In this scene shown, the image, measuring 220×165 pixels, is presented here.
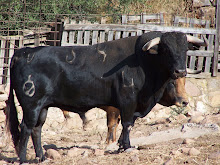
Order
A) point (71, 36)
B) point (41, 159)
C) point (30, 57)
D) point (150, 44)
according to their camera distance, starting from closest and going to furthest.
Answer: point (150, 44)
point (30, 57)
point (41, 159)
point (71, 36)

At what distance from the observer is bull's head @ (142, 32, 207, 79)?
18.0 ft

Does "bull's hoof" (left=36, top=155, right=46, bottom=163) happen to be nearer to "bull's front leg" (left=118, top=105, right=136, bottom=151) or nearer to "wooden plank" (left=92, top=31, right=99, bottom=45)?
"bull's front leg" (left=118, top=105, right=136, bottom=151)

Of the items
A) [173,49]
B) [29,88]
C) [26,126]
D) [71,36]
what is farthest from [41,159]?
[71,36]

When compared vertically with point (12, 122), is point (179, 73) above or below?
above

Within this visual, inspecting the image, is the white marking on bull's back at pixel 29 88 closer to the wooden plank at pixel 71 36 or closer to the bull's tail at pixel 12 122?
the bull's tail at pixel 12 122

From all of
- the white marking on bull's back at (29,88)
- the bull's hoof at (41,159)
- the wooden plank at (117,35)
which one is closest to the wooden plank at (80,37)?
the wooden plank at (117,35)

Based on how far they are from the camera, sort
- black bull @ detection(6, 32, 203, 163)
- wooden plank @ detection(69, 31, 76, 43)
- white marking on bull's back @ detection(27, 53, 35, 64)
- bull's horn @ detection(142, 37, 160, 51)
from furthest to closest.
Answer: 1. wooden plank @ detection(69, 31, 76, 43)
2. white marking on bull's back @ detection(27, 53, 35, 64)
3. black bull @ detection(6, 32, 203, 163)
4. bull's horn @ detection(142, 37, 160, 51)

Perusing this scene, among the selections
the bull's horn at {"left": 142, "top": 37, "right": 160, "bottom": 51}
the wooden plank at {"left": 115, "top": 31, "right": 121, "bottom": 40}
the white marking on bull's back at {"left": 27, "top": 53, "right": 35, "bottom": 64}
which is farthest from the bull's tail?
the wooden plank at {"left": 115, "top": 31, "right": 121, "bottom": 40}

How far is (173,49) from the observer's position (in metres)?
5.56

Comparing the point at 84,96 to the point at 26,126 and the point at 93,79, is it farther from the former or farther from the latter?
the point at 26,126

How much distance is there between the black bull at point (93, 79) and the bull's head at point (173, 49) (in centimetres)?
2

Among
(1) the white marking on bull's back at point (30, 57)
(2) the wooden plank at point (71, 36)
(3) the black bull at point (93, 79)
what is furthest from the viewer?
(2) the wooden plank at point (71, 36)

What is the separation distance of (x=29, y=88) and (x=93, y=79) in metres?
0.96

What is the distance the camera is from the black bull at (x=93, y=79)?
228 inches
